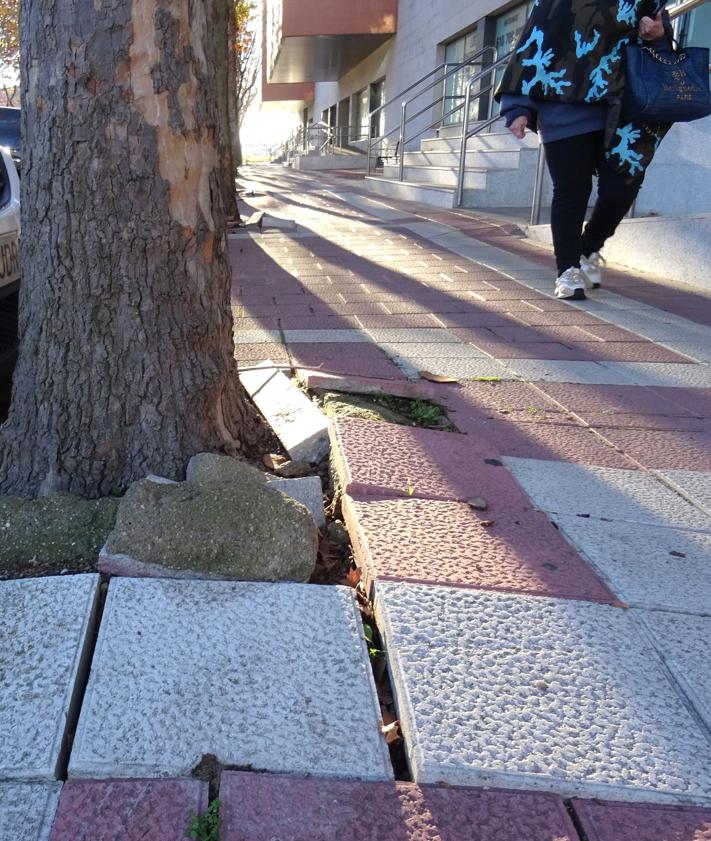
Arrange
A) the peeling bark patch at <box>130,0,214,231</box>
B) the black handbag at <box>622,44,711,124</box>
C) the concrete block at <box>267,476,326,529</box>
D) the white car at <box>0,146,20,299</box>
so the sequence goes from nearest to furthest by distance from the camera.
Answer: the peeling bark patch at <box>130,0,214,231</box> < the concrete block at <box>267,476,326,529</box> < the white car at <box>0,146,20,299</box> < the black handbag at <box>622,44,711,124</box>

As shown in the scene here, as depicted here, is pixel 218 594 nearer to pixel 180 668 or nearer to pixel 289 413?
pixel 180 668

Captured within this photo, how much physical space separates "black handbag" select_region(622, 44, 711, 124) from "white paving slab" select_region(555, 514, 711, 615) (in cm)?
296

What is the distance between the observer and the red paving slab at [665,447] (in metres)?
2.52

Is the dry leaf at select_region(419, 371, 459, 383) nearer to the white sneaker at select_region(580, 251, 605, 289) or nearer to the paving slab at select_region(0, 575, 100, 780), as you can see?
the paving slab at select_region(0, 575, 100, 780)

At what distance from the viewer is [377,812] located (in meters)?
1.13

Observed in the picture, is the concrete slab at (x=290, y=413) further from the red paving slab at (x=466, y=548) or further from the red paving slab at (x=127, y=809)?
the red paving slab at (x=127, y=809)

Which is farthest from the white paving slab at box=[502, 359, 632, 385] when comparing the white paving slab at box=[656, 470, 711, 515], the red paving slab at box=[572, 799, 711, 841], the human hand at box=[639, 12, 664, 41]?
the red paving slab at box=[572, 799, 711, 841]

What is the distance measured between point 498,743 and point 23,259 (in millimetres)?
1699

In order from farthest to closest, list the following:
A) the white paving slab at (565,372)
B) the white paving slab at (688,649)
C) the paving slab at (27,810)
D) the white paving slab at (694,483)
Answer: the white paving slab at (565,372) → the white paving slab at (694,483) → the white paving slab at (688,649) → the paving slab at (27,810)

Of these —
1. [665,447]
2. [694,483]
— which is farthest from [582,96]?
[694,483]

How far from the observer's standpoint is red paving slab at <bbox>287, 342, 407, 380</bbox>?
3.27 metres

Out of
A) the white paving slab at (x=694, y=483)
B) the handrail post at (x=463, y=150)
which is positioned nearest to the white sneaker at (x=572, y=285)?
the white paving slab at (x=694, y=483)

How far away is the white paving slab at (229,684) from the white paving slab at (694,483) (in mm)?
1190

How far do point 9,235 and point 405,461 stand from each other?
205 cm
